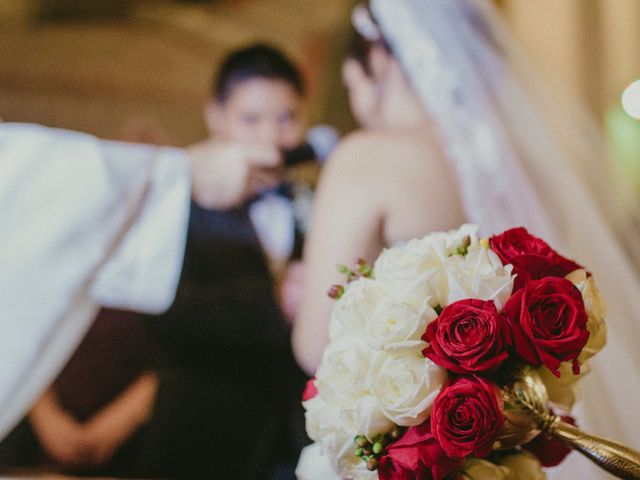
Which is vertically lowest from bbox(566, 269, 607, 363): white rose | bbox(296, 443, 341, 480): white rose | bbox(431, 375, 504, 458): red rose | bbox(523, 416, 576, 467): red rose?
bbox(296, 443, 341, 480): white rose

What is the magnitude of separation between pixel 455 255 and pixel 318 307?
0.40m

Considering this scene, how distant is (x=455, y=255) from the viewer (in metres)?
0.70

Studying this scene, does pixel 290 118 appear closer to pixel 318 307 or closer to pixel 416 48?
pixel 416 48

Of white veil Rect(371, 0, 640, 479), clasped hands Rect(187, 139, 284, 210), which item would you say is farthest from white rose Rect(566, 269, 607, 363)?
clasped hands Rect(187, 139, 284, 210)

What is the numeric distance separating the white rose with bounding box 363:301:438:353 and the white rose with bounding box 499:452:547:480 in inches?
6.2

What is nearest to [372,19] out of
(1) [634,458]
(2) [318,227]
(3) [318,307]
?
(2) [318,227]

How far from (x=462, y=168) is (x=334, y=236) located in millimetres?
242

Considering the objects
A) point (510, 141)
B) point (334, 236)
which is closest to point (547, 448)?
point (334, 236)

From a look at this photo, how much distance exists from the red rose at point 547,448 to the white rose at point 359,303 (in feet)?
0.73

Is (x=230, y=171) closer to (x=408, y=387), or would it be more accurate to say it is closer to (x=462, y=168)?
(x=462, y=168)

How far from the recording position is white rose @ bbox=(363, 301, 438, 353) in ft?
2.11

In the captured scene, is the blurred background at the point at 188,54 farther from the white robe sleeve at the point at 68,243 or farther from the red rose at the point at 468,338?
the red rose at the point at 468,338

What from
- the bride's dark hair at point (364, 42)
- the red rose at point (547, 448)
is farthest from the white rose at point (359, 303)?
the bride's dark hair at point (364, 42)

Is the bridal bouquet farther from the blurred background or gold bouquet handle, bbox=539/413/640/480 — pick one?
the blurred background
